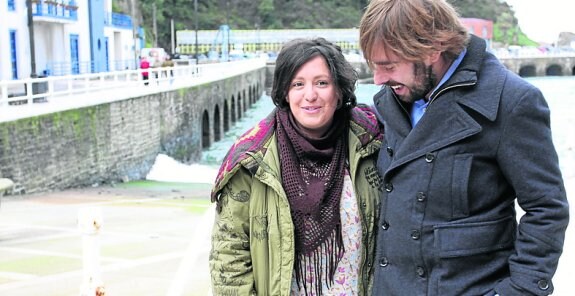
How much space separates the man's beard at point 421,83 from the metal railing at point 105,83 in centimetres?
1264

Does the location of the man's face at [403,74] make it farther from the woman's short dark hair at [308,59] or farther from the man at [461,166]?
the woman's short dark hair at [308,59]

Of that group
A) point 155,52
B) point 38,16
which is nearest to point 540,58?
point 155,52

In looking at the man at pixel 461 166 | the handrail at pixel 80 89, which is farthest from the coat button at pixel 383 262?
the handrail at pixel 80 89

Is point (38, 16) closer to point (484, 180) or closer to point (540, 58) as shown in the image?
point (484, 180)

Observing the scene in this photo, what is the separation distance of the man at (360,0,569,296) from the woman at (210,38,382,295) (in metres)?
0.20

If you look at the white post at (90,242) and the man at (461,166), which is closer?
the man at (461,166)

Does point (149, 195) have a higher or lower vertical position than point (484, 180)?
lower

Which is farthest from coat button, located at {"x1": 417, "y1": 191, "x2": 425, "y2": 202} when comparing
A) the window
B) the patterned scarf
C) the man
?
the window

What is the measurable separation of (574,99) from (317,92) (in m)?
65.2

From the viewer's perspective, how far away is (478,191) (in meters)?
2.11

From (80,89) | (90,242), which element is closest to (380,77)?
(90,242)

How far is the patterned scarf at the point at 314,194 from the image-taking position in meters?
2.37

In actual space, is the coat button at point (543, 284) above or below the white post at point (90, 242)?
above

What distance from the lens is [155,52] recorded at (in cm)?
5428
